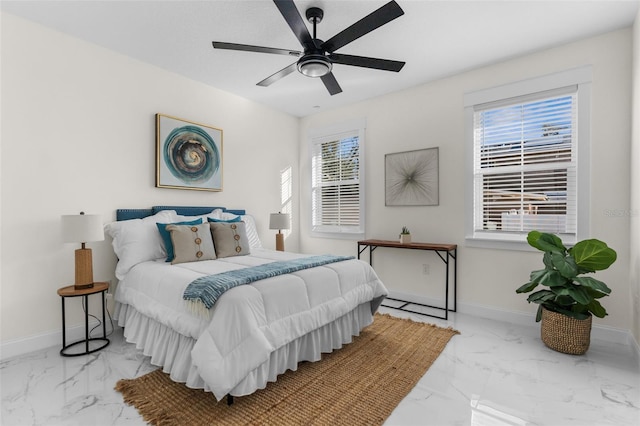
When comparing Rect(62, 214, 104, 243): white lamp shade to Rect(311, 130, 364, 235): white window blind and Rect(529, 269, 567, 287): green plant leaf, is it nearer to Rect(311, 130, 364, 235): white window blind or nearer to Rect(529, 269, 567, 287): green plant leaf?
Rect(311, 130, 364, 235): white window blind

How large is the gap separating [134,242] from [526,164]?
3905 millimetres

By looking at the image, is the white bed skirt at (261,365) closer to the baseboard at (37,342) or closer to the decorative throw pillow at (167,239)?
the baseboard at (37,342)

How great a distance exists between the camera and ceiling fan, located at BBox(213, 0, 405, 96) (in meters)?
1.91

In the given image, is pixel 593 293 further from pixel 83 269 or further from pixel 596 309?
pixel 83 269

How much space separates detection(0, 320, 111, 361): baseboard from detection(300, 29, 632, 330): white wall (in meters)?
3.06

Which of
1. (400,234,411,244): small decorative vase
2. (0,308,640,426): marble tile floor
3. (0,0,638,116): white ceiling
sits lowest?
(0,308,640,426): marble tile floor

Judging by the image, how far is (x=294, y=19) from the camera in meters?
1.96

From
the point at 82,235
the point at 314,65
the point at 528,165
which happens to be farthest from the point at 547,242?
the point at 82,235

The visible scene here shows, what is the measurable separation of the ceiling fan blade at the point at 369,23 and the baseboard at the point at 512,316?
118 inches

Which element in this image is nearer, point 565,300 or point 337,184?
point 565,300

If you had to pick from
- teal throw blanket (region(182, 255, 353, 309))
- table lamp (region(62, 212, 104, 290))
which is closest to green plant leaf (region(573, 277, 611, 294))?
teal throw blanket (region(182, 255, 353, 309))

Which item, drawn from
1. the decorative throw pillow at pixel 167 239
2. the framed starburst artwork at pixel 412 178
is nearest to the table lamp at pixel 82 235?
the decorative throw pillow at pixel 167 239

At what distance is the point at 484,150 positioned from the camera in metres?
3.46

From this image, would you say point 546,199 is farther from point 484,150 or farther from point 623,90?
point 623,90
